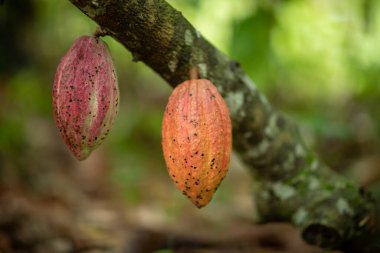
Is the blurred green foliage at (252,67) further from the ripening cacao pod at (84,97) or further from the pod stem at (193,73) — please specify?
the ripening cacao pod at (84,97)

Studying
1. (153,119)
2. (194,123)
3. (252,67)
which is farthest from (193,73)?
(153,119)

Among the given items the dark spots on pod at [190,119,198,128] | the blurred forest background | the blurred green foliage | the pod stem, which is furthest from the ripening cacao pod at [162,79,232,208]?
the blurred green foliage

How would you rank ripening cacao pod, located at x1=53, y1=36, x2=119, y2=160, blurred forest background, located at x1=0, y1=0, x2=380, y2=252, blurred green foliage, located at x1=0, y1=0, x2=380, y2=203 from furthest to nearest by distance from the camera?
blurred green foliage, located at x1=0, y1=0, x2=380, y2=203
blurred forest background, located at x1=0, y1=0, x2=380, y2=252
ripening cacao pod, located at x1=53, y1=36, x2=119, y2=160

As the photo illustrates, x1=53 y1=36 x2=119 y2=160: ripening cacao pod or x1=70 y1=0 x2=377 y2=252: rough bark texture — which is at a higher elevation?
x1=70 y1=0 x2=377 y2=252: rough bark texture

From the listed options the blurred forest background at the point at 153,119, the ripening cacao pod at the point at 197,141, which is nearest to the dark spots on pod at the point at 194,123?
the ripening cacao pod at the point at 197,141

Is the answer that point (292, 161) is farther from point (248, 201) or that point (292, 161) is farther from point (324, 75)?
point (324, 75)

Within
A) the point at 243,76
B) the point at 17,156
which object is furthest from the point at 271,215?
the point at 17,156

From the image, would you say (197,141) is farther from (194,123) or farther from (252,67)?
(252,67)

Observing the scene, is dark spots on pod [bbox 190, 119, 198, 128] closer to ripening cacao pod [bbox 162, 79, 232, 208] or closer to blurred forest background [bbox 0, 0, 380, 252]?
ripening cacao pod [bbox 162, 79, 232, 208]
